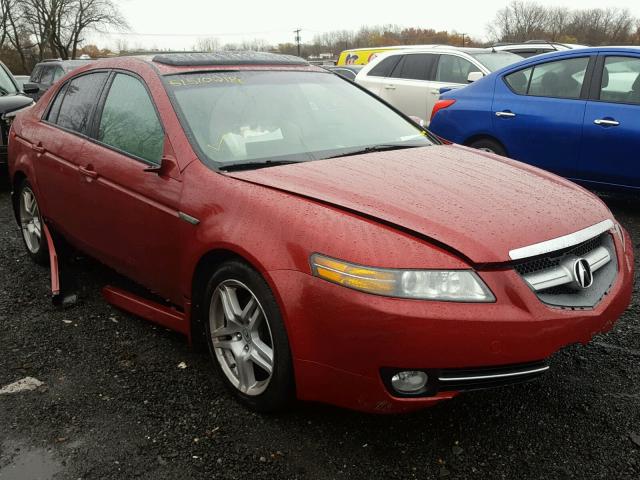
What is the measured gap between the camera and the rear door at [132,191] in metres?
3.00

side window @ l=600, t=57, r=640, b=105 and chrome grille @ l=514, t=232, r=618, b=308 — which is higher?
side window @ l=600, t=57, r=640, b=105

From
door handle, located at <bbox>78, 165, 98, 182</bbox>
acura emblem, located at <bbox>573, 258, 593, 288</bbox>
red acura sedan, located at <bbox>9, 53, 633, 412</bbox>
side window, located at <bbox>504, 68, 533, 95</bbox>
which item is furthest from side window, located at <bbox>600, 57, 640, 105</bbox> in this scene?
door handle, located at <bbox>78, 165, 98, 182</bbox>

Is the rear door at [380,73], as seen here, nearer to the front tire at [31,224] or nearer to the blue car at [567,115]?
the blue car at [567,115]

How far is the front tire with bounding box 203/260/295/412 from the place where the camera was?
7.93 ft

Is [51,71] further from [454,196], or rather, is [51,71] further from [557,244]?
[557,244]

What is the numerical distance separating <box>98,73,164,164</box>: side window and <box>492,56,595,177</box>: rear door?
3.99 metres

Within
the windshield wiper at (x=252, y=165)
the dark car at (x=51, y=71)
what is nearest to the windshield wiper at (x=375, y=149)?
the windshield wiper at (x=252, y=165)

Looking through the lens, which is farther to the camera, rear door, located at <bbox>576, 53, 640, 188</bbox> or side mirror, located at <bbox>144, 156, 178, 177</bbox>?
rear door, located at <bbox>576, 53, 640, 188</bbox>

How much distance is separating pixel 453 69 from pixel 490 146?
326 cm

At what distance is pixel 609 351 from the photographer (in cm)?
317

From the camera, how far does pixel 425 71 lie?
31.2ft

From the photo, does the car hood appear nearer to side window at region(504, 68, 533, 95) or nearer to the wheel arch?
the wheel arch

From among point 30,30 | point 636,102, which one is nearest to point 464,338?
point 636,102

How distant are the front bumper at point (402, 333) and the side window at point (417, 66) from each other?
25.3 feet
